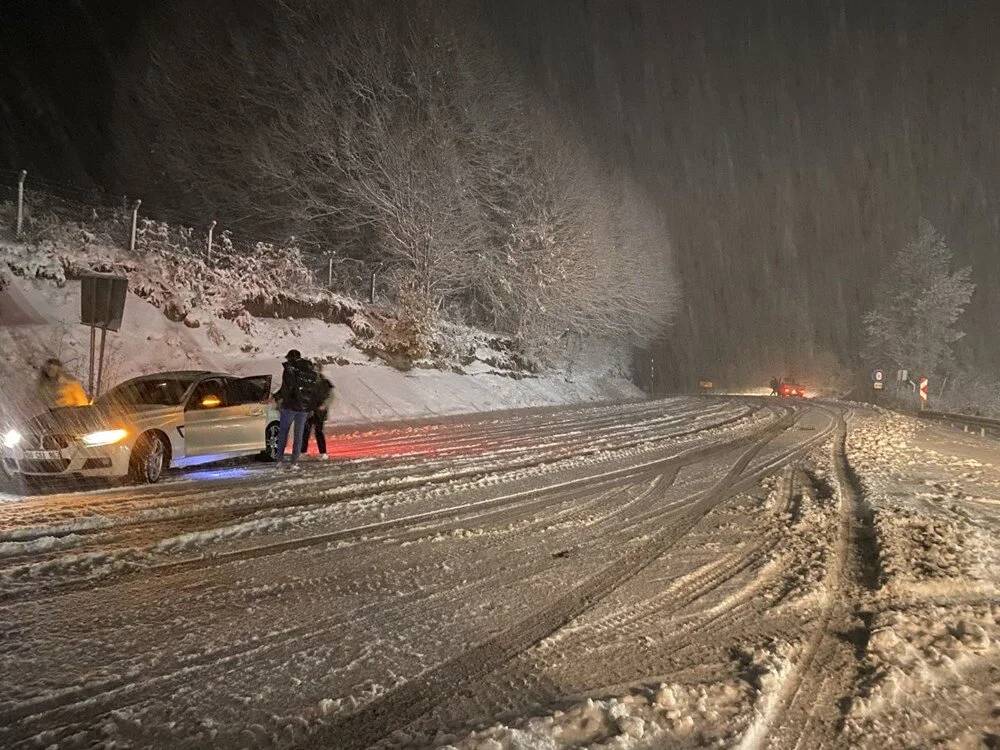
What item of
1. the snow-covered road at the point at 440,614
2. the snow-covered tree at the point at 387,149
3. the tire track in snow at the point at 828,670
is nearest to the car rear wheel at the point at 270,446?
the snow-covered road at the point at 440,614

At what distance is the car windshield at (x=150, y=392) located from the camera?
897cm

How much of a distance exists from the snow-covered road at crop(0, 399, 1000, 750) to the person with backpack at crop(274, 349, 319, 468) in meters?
1.94

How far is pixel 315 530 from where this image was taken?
606cm

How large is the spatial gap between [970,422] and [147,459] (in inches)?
987

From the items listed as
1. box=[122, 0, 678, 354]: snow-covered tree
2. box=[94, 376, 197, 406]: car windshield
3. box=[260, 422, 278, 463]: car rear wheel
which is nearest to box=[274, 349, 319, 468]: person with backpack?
box=[260, 422, 278, 463]: car rear wheel

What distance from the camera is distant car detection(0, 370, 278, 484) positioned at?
7703mm

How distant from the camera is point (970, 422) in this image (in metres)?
22.5

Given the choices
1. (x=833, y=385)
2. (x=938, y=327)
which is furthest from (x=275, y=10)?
(x=833, y=385)

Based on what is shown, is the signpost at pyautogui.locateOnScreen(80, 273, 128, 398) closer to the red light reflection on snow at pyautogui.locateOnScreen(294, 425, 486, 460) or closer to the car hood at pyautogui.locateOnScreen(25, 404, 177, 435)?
the car hood at pyautogui.locateOnScreen(25, 404, 177, 435)

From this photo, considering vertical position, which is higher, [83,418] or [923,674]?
[83,418]

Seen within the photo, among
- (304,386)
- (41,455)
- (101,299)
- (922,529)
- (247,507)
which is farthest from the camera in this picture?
(101,299)

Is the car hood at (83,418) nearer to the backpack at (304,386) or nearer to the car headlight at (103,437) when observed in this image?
the car headlight at (103,437)

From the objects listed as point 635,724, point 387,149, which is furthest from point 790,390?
point 635,724

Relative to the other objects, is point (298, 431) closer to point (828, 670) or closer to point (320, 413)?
point (320, 413)
